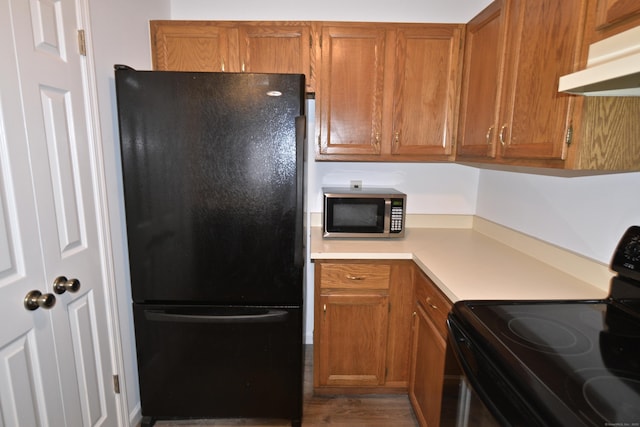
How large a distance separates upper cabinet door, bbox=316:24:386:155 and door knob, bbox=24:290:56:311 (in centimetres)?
144

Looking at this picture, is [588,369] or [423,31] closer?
[588,369]

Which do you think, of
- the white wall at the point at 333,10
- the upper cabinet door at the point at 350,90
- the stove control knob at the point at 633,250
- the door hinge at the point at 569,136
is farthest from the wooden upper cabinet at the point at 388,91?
the stove control knob at the point at 633,250

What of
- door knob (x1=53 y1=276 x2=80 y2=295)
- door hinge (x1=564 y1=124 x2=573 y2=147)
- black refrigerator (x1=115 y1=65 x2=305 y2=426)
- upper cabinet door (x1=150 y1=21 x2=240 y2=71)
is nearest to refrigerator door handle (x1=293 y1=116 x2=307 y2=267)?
black refrigerator (x1=115 y1=65 x2=305 y2=426)

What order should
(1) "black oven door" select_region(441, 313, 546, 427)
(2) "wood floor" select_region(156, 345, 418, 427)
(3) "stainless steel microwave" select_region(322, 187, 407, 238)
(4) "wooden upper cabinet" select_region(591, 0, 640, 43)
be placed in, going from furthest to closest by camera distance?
1. (3) "stainless steel microwave" select_region(322, 187, 407, 238)
2. (2) "wood floor" select_region(156, 345, 418, 427)
3. (4) "wooden upper cabinet" select_region(591, 0, 640, 43)
4. (1) "black oven door" select_region(441, 313, 546, 427)

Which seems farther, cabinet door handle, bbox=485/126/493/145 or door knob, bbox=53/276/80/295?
cabinet door handle, bbox=485/126/493/145

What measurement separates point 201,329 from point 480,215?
1936 mm

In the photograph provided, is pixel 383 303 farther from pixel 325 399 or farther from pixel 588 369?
pixel 588 369

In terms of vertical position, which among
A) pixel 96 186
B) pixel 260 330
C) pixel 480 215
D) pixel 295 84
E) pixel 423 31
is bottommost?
pixel 260 330

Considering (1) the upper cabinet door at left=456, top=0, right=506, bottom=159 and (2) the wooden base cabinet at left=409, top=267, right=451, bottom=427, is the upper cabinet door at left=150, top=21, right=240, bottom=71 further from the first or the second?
(2) the wooden base cabinet at left=409, top=267, right=451, bottom=427

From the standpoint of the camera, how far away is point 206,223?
4.95 ft

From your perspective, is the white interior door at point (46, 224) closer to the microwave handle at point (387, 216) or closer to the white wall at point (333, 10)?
the white wall at point (333, 10)

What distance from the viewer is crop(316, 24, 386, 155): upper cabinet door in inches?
73.8

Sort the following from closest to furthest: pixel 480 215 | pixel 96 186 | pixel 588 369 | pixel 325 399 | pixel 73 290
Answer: pixel 588 369 → pixel 73 290 → pixel 96 186 → pixel 325 399 → pixel 480 215

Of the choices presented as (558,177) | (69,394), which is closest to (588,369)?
(558,177)
